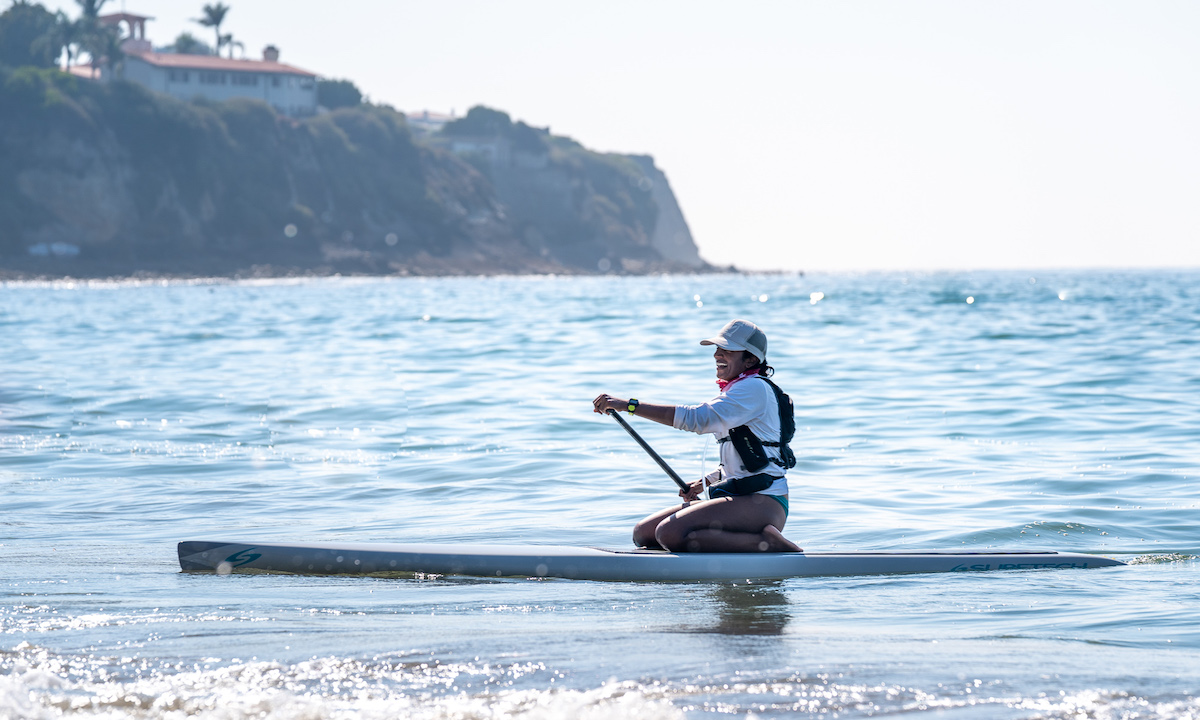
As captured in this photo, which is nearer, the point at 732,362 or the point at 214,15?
the point at 732,362

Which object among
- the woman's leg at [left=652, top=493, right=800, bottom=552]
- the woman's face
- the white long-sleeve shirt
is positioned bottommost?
the woman's leg at [left=652, top=493, right=800, bottom=552]

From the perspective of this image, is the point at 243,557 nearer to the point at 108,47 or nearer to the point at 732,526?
the point at 732,526

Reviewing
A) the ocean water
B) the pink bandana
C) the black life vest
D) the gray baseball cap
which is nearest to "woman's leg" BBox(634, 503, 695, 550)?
the ocean water

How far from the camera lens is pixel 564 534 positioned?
27.5 ft

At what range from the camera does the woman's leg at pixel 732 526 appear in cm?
668

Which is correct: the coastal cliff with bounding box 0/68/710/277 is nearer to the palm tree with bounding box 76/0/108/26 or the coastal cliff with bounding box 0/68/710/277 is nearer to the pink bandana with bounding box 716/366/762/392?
the palm tree with bounding box 76/0/108/26

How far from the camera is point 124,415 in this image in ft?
49.1

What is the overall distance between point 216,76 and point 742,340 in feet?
356

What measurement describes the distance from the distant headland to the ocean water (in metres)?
66.6

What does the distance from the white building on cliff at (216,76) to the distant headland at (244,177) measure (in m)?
0.18

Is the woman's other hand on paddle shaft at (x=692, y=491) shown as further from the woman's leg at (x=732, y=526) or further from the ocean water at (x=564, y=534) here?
the ocean water at (x=564, y=534)

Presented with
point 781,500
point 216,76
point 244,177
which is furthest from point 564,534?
point 216,76

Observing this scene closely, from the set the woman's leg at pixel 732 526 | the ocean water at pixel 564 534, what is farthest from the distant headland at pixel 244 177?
the woman's leg at pixel 732 526

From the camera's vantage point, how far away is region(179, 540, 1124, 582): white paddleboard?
6.70 m
